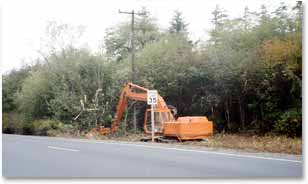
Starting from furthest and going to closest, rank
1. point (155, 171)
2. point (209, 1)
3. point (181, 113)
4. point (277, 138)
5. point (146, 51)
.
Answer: point (146, 51) < point (181, 113) < point (277, 138) < point (209, 1) < point (155, 171)

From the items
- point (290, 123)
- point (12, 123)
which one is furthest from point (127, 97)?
point (290, 123)

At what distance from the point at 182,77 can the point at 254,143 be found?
295cm

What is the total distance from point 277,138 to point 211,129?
152cm

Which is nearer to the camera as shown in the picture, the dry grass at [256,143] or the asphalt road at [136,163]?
the asphalt road at [136,163]

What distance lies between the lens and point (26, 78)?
8.97m

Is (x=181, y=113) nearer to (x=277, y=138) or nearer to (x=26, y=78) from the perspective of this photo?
(x=277, y=138)

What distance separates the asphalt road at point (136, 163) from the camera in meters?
6.77

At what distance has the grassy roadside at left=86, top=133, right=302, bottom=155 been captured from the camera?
7863 millimetres

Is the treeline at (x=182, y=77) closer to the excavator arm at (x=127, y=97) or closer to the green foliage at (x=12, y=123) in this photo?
the green foliage at (x=12, y=123)

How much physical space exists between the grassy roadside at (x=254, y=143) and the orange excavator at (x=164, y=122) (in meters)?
0.20

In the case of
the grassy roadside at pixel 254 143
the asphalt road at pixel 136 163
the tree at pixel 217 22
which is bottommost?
the asphalt road at pixel 136 163

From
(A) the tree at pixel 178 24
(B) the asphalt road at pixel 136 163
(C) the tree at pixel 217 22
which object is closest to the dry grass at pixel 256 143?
(B) the asphalt road at pixel 136 163

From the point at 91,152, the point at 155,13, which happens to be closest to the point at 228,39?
the point at 155,13

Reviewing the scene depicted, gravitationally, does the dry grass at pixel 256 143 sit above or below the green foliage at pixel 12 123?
below
